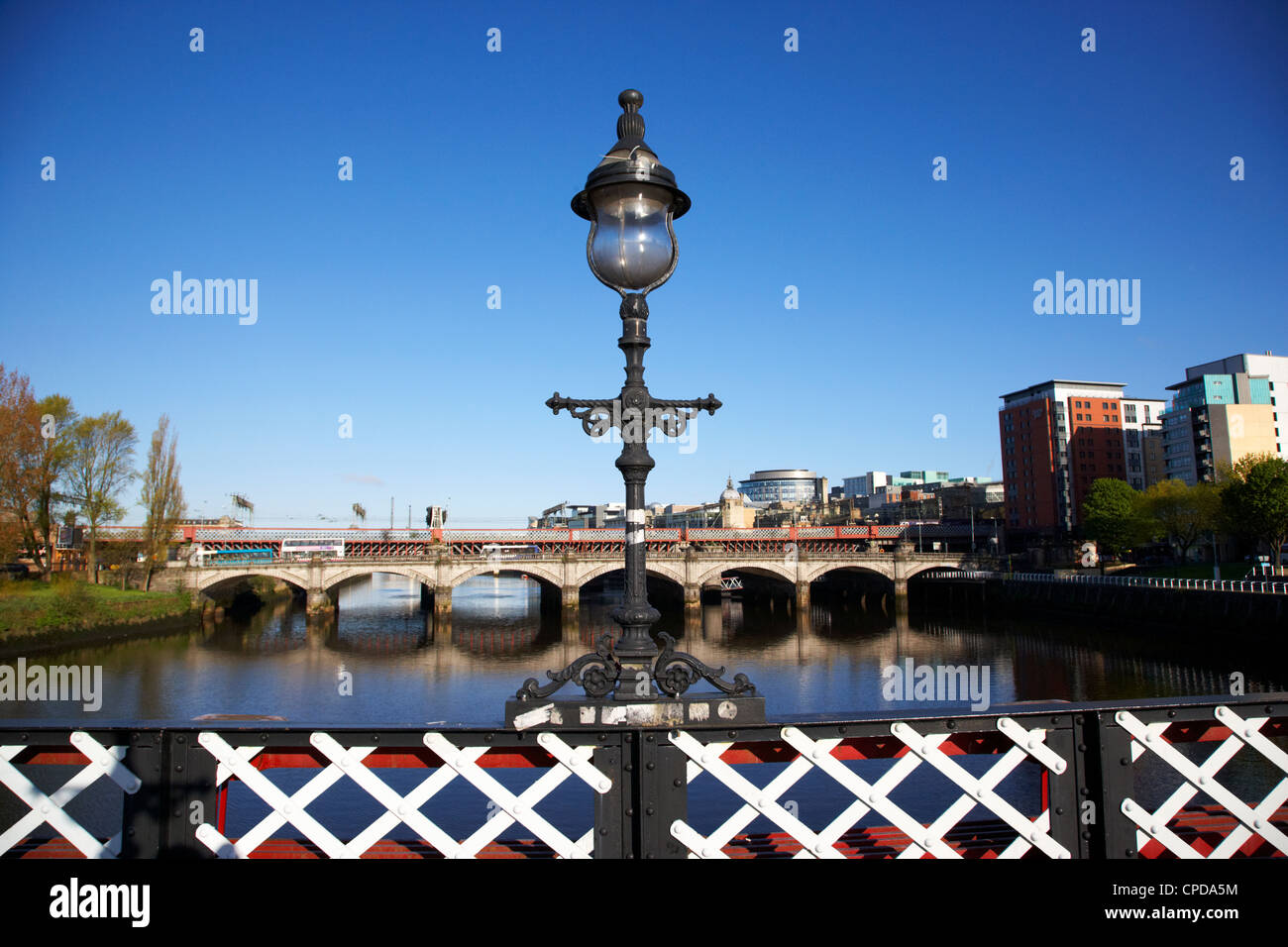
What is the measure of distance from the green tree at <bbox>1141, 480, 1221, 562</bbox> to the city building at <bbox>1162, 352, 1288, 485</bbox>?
19.8 m

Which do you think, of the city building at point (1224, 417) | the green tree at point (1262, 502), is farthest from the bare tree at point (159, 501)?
the city building at point (1224, 417)

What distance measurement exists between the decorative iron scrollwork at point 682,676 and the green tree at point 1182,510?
77.4 m

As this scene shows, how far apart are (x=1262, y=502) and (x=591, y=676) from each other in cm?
6715

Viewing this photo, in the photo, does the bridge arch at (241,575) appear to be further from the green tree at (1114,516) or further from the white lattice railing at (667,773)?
the green tree at (1114,516)

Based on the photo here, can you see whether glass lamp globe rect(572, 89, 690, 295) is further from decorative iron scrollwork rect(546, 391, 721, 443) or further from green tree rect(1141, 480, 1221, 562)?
green tree rect(1141, 480, 1221, 562)

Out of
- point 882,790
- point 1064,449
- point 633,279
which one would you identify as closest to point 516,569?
point 633,279

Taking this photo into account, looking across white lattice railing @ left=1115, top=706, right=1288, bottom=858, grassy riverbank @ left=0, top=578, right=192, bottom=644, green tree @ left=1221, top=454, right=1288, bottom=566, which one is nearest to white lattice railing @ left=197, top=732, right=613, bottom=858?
white lattice railing @ left=1115, top=706, right=1288, bottom=858

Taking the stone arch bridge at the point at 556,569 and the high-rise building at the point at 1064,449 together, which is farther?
the high-rise building at the point at 1064,449

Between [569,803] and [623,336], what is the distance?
52.4 ft

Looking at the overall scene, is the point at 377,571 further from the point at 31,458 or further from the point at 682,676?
the point at 682,676

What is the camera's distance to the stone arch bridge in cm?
6378

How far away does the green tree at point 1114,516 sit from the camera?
7650 cm

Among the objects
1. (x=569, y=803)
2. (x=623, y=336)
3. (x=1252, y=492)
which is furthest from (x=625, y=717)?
(x=1252, y=492)
